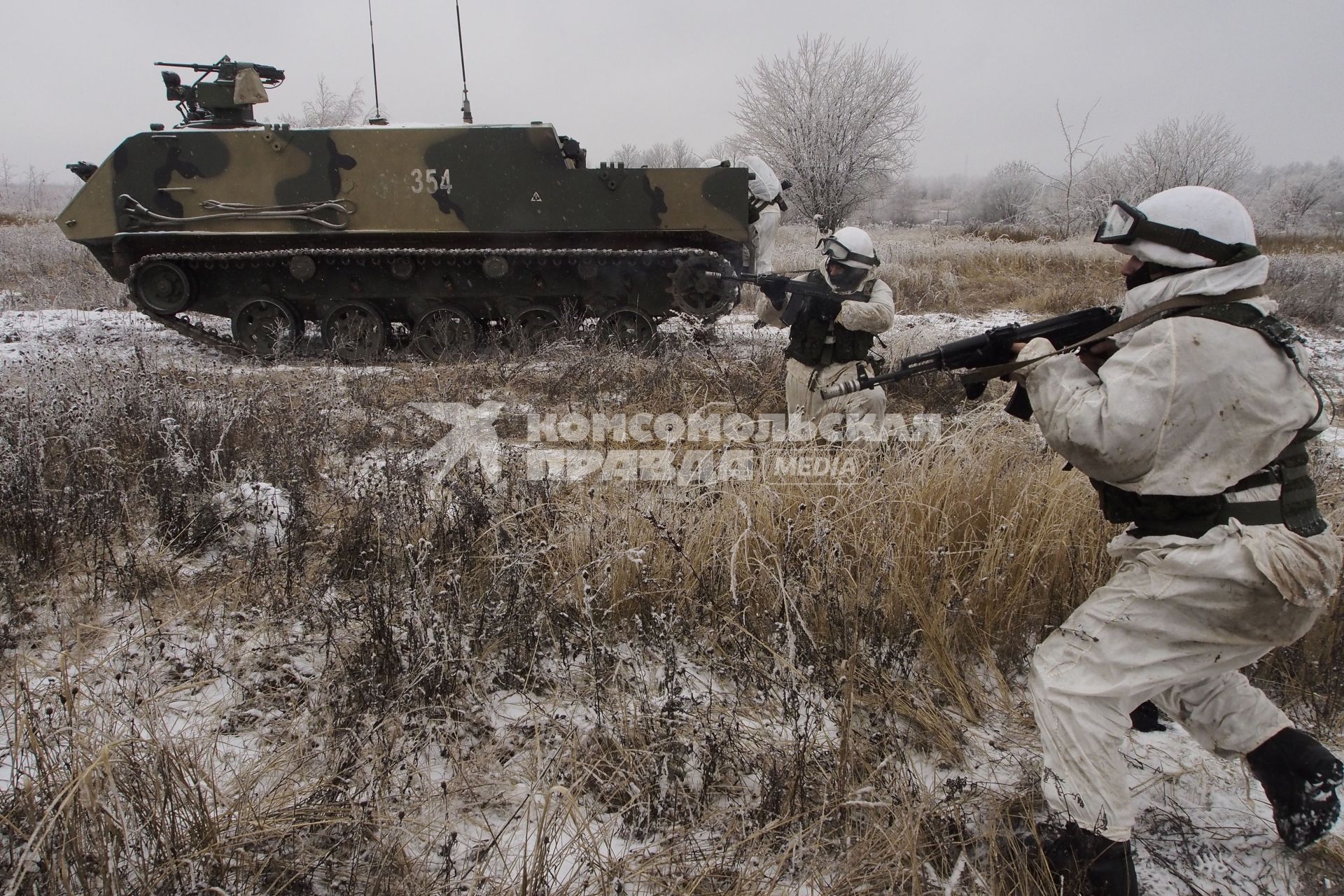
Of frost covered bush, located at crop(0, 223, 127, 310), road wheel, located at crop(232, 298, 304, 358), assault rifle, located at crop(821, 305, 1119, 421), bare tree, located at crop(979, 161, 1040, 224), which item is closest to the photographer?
assault rifle, located at crop(821, 305, 1119, 421)

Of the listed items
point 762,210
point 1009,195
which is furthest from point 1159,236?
point 1009,195

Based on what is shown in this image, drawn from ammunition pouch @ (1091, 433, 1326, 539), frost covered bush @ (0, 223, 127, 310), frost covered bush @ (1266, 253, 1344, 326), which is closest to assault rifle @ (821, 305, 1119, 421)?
ammunition pouch @ (1091, 433, 1326, 539)

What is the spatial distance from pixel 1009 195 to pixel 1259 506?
48.8 metres

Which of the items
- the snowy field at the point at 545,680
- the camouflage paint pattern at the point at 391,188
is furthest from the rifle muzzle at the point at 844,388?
the camouflage paint pattern at the point at 391,188

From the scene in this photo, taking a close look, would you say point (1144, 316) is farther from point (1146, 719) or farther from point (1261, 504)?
point (1146, 719)

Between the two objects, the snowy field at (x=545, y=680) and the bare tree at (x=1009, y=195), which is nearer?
the snowy field at (x=545, y=680)

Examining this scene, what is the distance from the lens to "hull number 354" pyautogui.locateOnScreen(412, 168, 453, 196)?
7.85 m

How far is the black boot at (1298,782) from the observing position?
2014 mm

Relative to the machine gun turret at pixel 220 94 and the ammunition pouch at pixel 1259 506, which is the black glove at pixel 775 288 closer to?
the ammunition pouch at pixel 1259 506

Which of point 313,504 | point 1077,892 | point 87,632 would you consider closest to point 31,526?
point 87,632

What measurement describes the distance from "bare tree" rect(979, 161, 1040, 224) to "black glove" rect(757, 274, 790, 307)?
40618mm

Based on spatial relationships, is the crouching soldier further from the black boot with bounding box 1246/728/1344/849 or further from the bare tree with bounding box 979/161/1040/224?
the bare tree with bounding box 979/161/1040/224

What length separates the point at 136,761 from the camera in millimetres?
1919

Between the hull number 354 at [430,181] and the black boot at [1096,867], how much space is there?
25.0 ft
